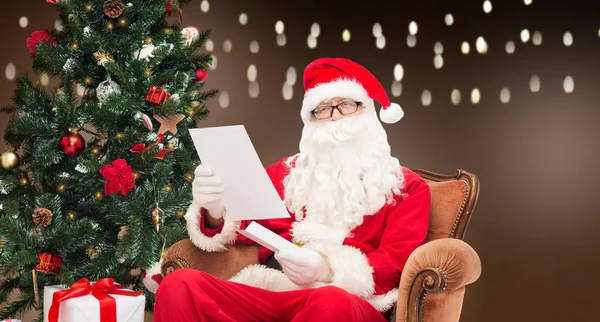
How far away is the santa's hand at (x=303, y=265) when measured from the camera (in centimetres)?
227

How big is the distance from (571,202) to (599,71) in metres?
0.74

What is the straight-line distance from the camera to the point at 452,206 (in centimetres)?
271

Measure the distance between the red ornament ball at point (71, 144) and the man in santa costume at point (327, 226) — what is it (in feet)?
2.38

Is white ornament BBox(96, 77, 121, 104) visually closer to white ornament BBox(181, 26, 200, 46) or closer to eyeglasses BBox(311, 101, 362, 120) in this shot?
white ornament BBox(181, 26, 200, 46)

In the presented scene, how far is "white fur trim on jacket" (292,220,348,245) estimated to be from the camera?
2639 mm

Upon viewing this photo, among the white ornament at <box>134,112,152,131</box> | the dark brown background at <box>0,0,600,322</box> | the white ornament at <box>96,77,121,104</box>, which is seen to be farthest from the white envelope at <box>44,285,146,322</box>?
the dark brown background at <box>0,0,600,322</box>

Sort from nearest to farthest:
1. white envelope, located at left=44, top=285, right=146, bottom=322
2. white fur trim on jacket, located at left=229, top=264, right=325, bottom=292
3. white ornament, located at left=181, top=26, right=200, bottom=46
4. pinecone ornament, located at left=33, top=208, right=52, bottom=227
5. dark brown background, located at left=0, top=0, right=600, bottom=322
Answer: white fur trim on jacket, located at left=229, top=264, right=325, bottom=292
white envelope, located at left=44, top=285, right=146, bottom=322
pinecone ornament, located at left=33, top=208, right=52, bottom=227
white ornament, located at left=181, top=26, right=200, bottom=46
dark brown background, located at left=0, top=0, right=600, bottom=322

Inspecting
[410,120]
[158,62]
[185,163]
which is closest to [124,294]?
[185,163]

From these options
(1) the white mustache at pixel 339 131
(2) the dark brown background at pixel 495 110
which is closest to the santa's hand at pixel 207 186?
(1) the white mustache at pixel 339 131

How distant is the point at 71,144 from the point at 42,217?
325mm

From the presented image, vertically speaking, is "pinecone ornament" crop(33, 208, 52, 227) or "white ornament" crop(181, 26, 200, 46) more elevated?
"white ornament" crop(181, 26, 200, 46)

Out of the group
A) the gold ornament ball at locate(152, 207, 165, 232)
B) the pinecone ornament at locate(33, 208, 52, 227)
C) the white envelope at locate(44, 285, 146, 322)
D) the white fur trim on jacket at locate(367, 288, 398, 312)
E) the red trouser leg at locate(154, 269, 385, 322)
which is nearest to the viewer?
the red trouser leg at locate(154, 269, 385, 322)

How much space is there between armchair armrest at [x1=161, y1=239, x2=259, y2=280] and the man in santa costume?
4cm

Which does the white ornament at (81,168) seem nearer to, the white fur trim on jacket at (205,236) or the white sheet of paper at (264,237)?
the white fur trim on jacket at (205,236)
